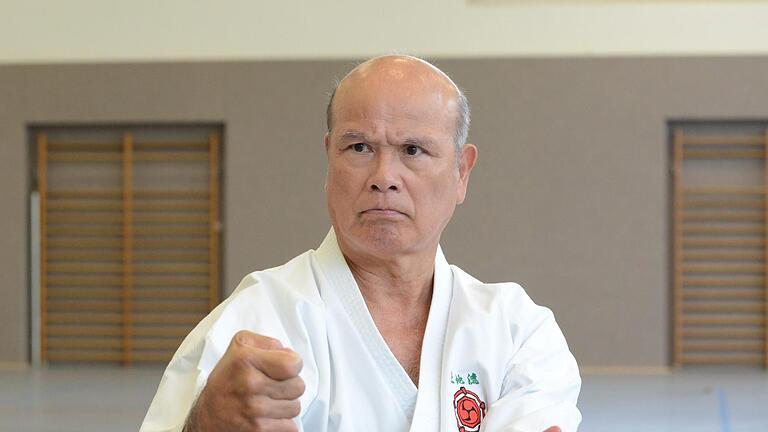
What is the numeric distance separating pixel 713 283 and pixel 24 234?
562cm

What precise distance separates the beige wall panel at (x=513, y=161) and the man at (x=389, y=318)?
621 cm

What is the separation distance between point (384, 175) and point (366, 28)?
21.0 ft

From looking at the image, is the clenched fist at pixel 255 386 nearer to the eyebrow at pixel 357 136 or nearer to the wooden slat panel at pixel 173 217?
the eyebrow at pixel 357 136

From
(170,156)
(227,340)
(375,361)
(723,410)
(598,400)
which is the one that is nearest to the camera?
(227,340)

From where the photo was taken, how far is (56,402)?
6.28 m

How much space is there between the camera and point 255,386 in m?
1.13

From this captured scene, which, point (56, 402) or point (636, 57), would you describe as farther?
point (636, 57)

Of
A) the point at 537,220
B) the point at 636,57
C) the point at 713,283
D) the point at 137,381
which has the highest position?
the point at 636,57

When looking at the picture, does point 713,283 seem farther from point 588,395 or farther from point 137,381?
point 137,381

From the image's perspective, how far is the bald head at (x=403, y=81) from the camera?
60.5 inches

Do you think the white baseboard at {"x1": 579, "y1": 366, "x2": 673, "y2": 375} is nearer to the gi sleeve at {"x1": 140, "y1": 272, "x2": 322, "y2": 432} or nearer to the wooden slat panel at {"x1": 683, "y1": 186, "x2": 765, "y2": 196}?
the wooden slat panel at {"x1": 683, "y1": 186, "x2": 765, "y2": 196}

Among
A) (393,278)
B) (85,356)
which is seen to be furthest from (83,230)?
(393,278)

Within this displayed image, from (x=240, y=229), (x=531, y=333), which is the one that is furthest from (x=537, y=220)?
(x=531, y=333)

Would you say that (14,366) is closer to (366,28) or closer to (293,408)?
(366,28)
